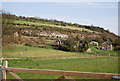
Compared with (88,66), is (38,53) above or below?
below

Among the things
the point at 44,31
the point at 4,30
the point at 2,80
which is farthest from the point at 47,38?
the point at 2,80

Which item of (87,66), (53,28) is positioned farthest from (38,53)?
(87,66)

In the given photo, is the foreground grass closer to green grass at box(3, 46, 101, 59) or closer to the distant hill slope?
the distant hill slope

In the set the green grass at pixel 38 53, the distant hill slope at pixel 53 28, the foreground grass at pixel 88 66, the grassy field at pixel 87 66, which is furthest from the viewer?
the green grass at pixel 38 53

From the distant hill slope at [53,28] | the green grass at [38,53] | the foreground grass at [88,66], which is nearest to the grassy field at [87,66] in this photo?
the foreground grass at [88,66]

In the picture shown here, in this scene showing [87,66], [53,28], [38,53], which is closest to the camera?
[87,66]

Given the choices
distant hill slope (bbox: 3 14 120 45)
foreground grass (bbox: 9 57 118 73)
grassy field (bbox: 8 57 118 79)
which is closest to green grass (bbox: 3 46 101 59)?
distant hill slope (bbox: 3 14 120 45)

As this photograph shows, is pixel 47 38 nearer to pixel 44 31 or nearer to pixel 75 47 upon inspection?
pixel 44 31

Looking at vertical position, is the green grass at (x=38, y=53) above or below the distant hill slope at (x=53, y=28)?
below

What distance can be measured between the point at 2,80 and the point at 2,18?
7560mm

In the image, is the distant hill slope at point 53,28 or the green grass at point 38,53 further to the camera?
the green grass at point 38,53

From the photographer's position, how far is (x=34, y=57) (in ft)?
43.1

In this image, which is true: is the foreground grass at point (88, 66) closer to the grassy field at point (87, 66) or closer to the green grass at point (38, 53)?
the grassy field at point (87, 66)

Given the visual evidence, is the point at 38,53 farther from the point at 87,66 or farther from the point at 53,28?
the point at 87,66
